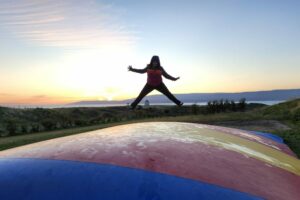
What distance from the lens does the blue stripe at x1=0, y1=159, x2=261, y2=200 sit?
6.25 ft

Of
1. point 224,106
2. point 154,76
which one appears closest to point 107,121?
point 224,106

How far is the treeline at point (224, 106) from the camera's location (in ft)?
55.2

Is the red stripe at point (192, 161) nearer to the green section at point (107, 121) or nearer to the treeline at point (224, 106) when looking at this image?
the green section at point (107, 121)

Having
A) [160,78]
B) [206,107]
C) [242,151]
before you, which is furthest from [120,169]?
[206,107]

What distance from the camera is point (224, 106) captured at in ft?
56.7

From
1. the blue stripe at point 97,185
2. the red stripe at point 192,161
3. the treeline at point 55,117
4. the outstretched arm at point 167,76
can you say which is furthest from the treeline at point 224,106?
the blue stripe at point 97,185

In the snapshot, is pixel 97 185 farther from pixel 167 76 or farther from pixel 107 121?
pixel 107 121

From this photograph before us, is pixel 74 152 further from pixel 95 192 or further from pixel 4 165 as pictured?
pixel 95 192

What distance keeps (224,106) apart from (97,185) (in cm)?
1580

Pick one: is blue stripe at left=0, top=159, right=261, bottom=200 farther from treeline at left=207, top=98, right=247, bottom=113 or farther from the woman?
treeline at left=207, top=98, right=247, bottom=113

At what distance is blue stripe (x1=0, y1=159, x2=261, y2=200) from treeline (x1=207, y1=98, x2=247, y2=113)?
1477cm

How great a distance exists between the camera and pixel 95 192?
191cm

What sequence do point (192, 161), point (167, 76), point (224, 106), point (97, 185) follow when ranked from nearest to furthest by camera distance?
point (97, 185)
point (192, 161)
point (167, 76)
point (224, 106)

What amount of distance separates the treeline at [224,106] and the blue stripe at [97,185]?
14.8 m
